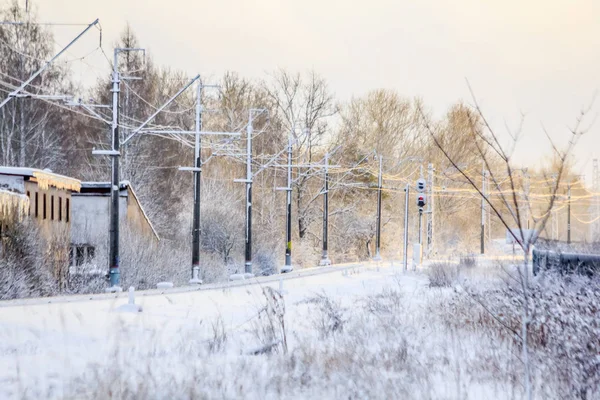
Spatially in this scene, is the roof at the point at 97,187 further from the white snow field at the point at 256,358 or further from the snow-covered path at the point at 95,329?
the white snow field at the point at 256,358

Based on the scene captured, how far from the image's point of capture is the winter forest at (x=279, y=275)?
29.2 ft

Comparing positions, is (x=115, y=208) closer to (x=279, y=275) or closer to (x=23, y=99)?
(x=279, y=275)

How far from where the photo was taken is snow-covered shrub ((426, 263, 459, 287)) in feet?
86.3

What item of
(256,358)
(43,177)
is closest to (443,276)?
(43,177)

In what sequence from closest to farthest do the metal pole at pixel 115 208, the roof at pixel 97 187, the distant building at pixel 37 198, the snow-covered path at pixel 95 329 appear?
the snow-covered path at pixel 95 329
the distant building at pixel 37 198
the metal pole at pixel 115 208
the roof at pixel 97 187

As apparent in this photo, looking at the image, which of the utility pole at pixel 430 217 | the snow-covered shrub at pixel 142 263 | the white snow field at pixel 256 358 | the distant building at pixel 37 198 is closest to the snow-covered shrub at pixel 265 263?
the utility pole at pixel 430 217

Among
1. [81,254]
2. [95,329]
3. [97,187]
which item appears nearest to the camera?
[95,329]

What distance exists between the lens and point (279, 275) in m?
36.3

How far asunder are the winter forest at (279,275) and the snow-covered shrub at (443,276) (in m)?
0.16

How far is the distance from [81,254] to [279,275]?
885 cm

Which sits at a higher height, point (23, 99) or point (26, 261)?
point (23, 99)

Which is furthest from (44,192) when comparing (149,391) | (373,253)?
(373,253)

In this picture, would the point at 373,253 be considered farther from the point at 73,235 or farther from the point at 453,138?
the point at 73,235

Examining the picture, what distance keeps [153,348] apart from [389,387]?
12.3ft
